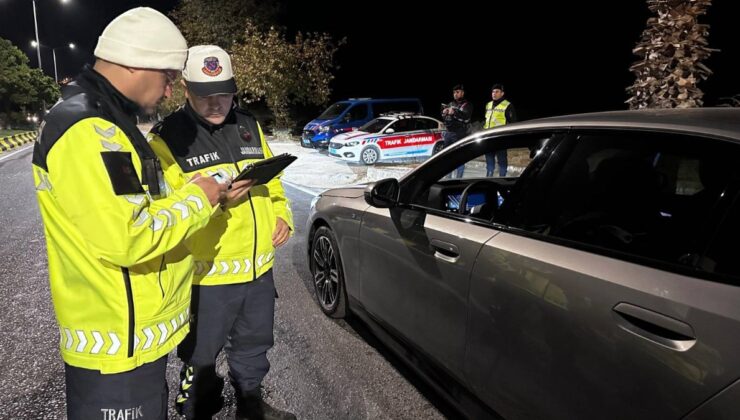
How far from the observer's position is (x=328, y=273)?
370 centimetres

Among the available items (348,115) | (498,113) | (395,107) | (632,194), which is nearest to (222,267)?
(632,194)

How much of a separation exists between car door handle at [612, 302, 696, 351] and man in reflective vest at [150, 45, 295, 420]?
1.53 meters

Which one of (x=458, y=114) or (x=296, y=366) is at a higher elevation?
(x=458, y=114)

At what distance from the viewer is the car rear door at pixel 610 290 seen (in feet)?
4.44

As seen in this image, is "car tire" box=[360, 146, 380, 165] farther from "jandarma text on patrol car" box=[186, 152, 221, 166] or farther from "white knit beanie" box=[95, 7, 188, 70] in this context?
"white knit beanie" box=[95, 7, 188, 70]

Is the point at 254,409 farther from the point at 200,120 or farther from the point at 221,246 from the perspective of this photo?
the point at 200,120

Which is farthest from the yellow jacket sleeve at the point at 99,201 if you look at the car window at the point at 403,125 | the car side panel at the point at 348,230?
the car window at the point at 403,125

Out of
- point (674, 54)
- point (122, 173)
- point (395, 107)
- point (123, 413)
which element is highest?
point (674, 54)

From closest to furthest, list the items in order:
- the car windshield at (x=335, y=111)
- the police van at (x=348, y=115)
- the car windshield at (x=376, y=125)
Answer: the car windshield at (x=376, y=125)
the police van at (x=348, y=115)
the car windshield at (x=335, y=111)

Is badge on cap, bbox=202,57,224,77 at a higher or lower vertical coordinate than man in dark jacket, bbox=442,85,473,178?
higher

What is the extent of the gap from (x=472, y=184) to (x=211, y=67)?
171cm

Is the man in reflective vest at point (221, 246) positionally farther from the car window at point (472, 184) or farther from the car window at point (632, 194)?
the car window at point (632, 194)

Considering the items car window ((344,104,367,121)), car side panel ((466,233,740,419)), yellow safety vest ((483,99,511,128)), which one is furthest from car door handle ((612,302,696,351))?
car window ((344,104,367,121))

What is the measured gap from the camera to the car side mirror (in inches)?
110
